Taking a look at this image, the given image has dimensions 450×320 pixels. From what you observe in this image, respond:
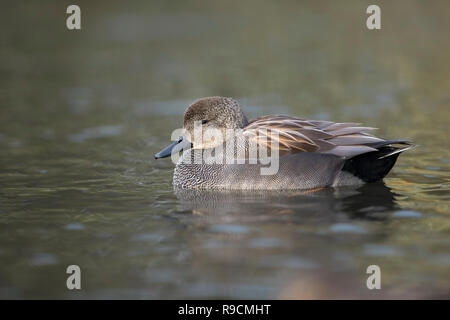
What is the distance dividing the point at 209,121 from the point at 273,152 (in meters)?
1.04

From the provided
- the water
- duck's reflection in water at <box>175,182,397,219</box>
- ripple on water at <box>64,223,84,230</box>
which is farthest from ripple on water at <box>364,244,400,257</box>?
ripple on water at <box>64,223,84,230</box>

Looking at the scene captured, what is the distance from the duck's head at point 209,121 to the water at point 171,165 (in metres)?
0.72

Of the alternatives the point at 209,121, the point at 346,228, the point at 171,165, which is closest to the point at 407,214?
→ the point at 346,228

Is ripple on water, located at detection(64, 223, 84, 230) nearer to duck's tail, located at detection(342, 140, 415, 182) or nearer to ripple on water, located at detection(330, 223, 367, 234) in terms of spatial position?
ripple on water, located at detection(330, 223, 367, 234)

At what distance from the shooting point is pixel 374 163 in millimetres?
8008

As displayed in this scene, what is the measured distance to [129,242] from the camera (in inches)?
250

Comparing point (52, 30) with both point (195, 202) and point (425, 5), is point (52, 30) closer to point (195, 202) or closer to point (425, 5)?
point (425, 5)

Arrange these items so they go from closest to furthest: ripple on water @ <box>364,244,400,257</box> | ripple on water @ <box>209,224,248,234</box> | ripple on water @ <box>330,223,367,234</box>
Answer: ripple on water @ <box>364,244,400,257</box>
ripple on water @ <box>330,223,367,234</box>
ripple on water @ <box>209,224,248,234</box>

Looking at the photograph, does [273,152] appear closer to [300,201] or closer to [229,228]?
[300,201]

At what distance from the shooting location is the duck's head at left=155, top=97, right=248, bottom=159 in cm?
829

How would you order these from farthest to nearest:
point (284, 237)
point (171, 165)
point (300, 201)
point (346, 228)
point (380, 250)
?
point (171, 165) < point (300, 201) < point (346, 228) < point (284, 237) < point (380, 250)

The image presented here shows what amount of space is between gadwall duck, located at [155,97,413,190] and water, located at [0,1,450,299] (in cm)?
25

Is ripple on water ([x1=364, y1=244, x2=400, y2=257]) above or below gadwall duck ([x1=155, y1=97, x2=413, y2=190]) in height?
below

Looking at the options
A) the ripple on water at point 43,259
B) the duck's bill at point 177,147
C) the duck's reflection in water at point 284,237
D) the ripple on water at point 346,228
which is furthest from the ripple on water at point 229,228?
the duck's bill at point 177,147
